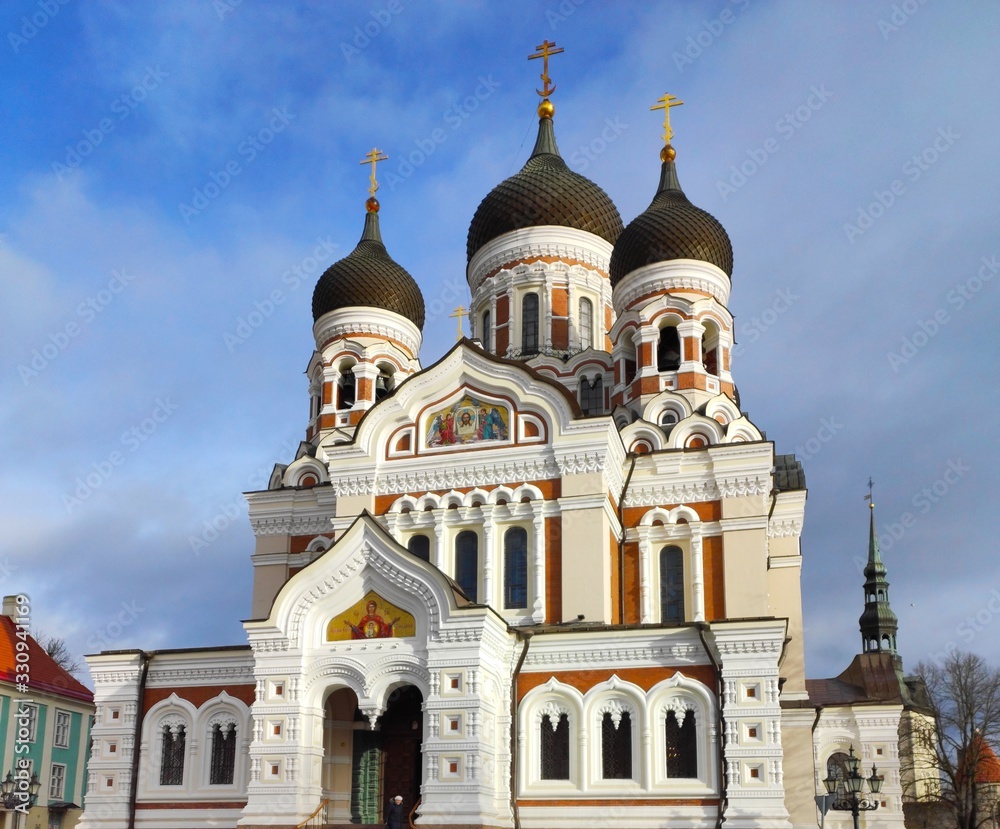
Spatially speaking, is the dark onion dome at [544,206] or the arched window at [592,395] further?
the dark onion dome at [544,206]

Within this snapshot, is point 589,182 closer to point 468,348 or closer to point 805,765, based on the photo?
point 468,348

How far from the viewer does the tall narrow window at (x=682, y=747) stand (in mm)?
18047

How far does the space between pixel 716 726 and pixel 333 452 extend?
8.78 meters

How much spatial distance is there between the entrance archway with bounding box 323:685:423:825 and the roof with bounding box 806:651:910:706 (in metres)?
20.3

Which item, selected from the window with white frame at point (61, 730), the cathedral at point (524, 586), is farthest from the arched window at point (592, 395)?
the window with white frame at point (61, 730)

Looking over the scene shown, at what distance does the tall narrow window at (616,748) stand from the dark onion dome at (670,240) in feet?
36.5

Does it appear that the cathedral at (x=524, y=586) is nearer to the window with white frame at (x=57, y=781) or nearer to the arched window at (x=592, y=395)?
the arched window at (x=592, y=395)

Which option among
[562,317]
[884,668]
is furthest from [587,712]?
[884,668]

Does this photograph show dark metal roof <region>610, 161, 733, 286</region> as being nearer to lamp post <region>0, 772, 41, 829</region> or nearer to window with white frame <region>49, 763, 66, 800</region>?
lamp post <region>0, 772, 41, 829</region>

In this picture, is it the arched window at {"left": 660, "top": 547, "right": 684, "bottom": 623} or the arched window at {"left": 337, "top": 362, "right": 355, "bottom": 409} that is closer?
the arched window at {"left": 660, "top": 547, "right": 684, "bottom": 623}

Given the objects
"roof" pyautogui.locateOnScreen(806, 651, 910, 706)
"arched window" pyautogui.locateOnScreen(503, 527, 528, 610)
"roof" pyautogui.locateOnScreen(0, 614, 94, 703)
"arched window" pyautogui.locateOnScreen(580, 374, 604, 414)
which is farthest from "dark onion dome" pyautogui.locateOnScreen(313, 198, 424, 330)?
"roof" pyautogui.locateOnScreen(806, 651, 910, 706)

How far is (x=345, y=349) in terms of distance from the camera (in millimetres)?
28453

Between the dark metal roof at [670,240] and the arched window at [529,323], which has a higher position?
the dark metal roof at [670,240]

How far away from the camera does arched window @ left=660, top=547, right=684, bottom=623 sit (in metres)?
22.6
